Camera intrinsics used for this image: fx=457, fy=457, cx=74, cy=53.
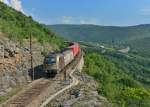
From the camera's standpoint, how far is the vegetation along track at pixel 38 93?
44312mm

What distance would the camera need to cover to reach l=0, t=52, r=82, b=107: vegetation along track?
44312 millimetres

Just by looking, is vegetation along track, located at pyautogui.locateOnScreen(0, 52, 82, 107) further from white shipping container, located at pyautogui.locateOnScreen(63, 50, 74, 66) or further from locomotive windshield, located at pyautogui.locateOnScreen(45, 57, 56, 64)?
white shipping container, located at pyautogui.locateOnScreen(63, 50, 74, 66)

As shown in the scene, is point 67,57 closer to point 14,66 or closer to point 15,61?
point 15,61

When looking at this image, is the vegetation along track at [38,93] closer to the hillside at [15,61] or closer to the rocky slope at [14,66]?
the hillside at [15,61]

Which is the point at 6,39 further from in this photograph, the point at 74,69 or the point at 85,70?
the point at 85,70

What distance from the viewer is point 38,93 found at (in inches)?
1924

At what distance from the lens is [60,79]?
5969 centimetres

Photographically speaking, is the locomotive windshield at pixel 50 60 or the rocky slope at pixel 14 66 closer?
the rocky slope at pixel 14 66

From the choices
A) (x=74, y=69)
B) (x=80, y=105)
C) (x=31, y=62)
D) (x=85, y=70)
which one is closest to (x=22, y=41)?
(x=31, y=62)

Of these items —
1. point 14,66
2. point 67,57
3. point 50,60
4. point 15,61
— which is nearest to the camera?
point 14,66

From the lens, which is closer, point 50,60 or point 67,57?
point 50,60

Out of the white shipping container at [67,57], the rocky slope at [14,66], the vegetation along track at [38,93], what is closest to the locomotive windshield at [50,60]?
the rocky slope at [14,66]

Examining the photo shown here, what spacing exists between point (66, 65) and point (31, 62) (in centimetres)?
775

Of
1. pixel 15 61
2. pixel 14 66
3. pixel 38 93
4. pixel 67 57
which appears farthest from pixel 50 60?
pixel 38 93
